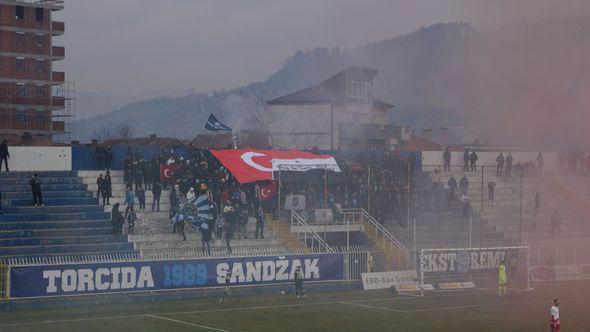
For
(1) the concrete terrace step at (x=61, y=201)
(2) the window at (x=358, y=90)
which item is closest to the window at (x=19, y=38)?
(2) the window at (x=358, y=90)

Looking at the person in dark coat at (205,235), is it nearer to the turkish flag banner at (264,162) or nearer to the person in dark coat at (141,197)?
the person in dark coat at (141,197)

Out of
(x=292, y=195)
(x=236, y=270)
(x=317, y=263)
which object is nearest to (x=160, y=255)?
(x=236, y=270)

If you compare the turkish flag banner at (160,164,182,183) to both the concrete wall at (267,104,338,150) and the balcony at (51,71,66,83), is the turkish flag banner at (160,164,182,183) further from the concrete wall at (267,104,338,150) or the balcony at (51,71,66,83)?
the balcony at (51,71,66,83)

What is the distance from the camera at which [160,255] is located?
43656 millimetres

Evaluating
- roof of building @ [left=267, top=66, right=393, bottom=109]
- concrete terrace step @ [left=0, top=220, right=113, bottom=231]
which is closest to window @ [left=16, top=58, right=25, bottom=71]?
roof of building @ [left=267, top=66, right=393, bottom=109]

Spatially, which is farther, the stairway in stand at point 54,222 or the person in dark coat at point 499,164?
the person in dark coat at point 499,164

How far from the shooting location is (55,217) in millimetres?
45688

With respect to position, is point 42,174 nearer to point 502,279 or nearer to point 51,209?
point 51,209

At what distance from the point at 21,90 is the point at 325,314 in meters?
63.5

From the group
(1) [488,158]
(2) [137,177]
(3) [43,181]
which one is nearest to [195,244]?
(2) [137,177]

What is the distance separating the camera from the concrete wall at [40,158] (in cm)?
4972

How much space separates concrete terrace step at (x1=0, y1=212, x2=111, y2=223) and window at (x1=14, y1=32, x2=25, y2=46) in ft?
172

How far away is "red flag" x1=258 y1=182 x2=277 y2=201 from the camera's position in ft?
172

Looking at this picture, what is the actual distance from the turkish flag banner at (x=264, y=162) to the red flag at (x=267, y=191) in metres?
0.91
